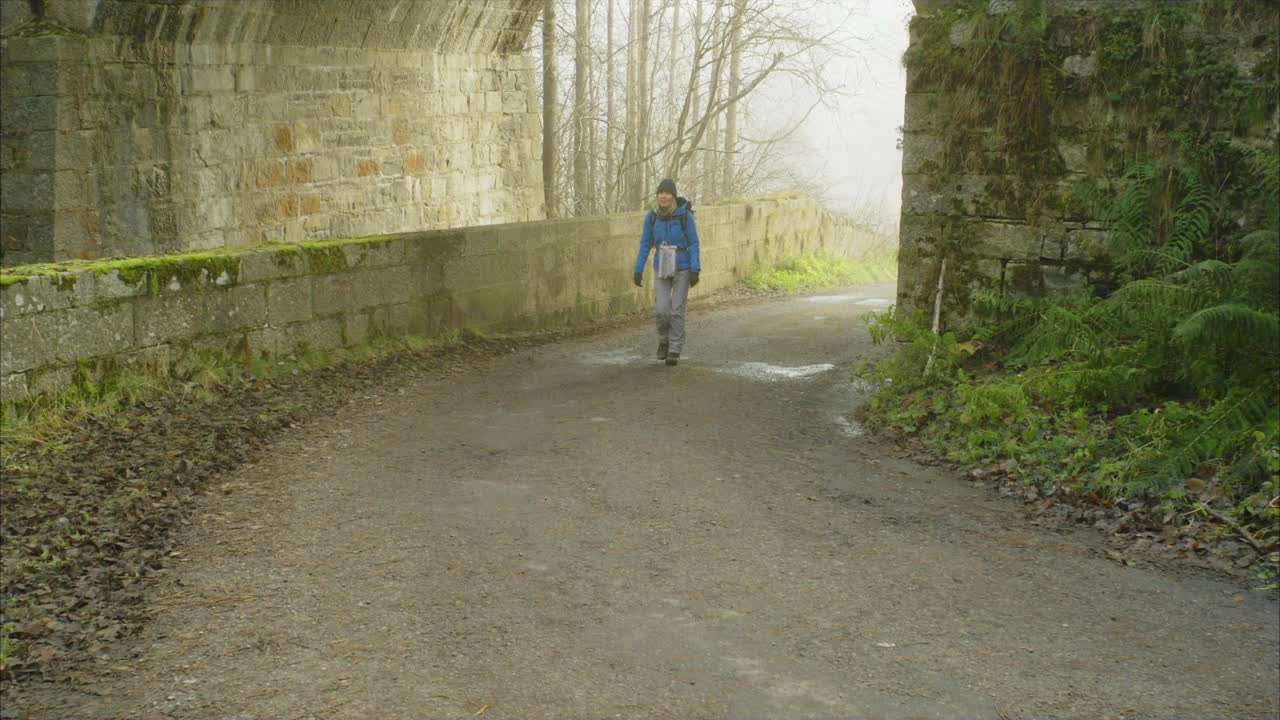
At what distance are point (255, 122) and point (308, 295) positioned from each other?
400 cm

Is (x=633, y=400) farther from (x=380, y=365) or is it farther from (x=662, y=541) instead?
(x=662, y=541)

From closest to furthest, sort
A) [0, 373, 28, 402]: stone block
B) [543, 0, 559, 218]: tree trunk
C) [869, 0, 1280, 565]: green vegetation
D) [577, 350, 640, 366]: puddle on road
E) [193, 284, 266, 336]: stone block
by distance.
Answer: [869, 0, 1280, 565]: green vegetation < [0, 373, 28, 402]: stone block < [193, 284, 266, 336]: stone block < [577, 350, 640, 366]: puddle on road < [543, 0, 559, 218]: tree trunk

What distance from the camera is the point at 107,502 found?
20.1ft

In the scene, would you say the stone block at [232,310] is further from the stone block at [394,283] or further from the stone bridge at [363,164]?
the stone block at [394,283]

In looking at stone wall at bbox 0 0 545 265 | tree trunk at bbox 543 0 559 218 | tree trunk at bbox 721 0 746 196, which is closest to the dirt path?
stone wall at bbox 0 0 545 265

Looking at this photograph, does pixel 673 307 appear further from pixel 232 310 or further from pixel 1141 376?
pixel 1141 376

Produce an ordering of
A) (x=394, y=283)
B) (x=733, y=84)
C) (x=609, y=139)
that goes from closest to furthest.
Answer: (x=394, y=283) < (x=609, y=139) < (x=733, y=84)

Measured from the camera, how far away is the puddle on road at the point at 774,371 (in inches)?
417

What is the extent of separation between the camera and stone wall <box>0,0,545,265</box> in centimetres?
1068

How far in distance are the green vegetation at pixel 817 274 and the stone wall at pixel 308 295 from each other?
4361mm

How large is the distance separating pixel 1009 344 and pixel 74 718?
23.4 feet

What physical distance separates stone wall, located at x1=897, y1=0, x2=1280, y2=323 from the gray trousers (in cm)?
214

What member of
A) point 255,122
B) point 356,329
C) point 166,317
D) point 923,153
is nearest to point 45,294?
point 166,317

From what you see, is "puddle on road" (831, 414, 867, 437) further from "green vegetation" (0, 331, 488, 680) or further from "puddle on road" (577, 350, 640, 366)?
"green vegetation" (0, 331, 488, 680)
